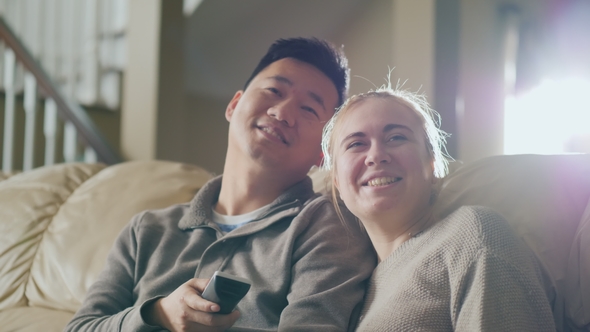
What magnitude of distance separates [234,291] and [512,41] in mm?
3873

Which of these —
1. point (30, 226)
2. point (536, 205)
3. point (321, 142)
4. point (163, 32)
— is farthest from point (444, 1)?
point (30, 226)

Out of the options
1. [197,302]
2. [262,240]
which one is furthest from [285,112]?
[197,302]

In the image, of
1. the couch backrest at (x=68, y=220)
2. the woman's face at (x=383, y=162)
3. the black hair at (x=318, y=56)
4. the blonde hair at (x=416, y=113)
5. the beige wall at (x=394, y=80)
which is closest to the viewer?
the woman's face at (x=383, y=162)

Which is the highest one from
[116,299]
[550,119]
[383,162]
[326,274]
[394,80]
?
[394,80]

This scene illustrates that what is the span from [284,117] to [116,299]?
21.5 inches

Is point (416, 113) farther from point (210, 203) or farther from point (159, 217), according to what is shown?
point (159, 217)

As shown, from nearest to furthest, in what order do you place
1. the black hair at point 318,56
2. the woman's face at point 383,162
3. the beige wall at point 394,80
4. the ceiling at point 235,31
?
the woman's face at point 383,162 → the black hair at point 318,56 → the beige wall at point 394,80 → the ceiling at point 235,31

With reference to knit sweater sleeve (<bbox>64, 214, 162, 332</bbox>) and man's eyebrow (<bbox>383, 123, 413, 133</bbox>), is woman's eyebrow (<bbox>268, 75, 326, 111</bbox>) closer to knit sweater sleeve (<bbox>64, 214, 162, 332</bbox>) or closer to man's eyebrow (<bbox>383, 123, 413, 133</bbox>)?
man's eyebrow (<bbox>383, 123, 413, 133</bbox>)

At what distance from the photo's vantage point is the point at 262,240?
1164 mm

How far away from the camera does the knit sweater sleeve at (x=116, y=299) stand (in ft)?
3.30

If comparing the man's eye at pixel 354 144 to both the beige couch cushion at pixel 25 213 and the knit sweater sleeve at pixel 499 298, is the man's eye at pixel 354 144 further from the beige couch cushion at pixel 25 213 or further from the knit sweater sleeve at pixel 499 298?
the beige couch cushion at pixel 25 213

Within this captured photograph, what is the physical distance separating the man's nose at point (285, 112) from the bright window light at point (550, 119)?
282cm

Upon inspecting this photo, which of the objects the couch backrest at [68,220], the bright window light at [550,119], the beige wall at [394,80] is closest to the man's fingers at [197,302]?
the couch backrest at [68,220]

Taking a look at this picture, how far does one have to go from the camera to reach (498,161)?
1.17 metres
